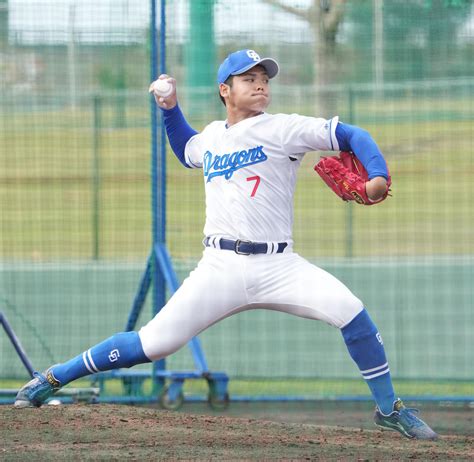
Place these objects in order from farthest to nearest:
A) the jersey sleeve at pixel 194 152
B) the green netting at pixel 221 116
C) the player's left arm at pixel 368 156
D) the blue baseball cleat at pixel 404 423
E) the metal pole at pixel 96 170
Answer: the metal pole at pixel 96 170 → the green netting at pixel 221 116 → the jersey sleeve at pixel 194 152 → the blue baseball cleat at pixel 404 423 → the player's left arm at pixel 368 156

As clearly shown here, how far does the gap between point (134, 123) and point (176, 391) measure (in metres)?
3.01

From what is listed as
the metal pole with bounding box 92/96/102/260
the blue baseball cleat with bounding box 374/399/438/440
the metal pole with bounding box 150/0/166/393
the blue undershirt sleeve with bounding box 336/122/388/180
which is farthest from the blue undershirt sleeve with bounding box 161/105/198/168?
the metal pole with bounding box 92/96/102/260

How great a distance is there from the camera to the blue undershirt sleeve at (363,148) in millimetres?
6008

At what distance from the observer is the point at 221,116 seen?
34.4 feet

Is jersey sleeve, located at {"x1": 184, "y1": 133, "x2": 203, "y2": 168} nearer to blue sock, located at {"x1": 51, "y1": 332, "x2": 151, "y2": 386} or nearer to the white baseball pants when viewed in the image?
the white baseball pants

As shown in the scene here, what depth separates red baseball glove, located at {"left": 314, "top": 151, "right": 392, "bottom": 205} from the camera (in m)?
6.11

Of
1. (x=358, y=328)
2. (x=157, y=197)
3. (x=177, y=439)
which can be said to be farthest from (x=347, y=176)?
(x=157, y=197)

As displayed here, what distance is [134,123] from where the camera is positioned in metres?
11.0

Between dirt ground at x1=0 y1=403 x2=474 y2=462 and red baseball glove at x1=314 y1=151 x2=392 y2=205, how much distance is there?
1294mm

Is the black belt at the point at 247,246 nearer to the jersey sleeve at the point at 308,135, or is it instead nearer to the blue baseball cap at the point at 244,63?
the jersey sleeve at the point at 308,135

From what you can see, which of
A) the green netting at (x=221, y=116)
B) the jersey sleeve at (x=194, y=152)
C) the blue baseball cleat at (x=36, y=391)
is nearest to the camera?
the blue baseball cleat at (x=36, y=391)

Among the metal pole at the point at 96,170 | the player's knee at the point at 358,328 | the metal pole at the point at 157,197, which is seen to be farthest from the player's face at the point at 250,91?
the metal pole at the point at 96,170

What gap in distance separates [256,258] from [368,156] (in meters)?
0.76

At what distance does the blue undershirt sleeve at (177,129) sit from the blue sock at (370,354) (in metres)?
1.41
